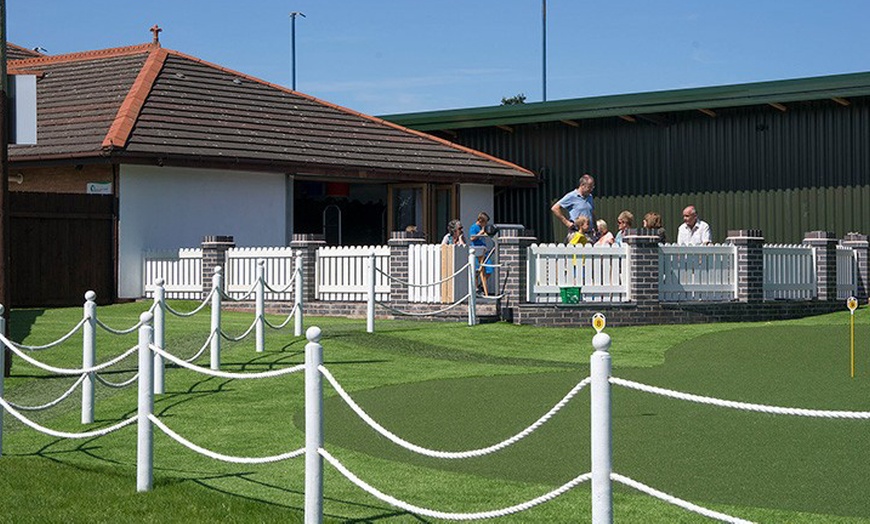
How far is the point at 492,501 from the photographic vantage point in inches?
345

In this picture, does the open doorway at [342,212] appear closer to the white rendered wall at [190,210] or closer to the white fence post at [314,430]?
the white rendered wall at [190,210]

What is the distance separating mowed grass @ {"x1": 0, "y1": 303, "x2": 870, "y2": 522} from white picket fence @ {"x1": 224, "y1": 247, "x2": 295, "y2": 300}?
589cm

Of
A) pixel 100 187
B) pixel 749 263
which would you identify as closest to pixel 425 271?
Answer: pixel 749 263

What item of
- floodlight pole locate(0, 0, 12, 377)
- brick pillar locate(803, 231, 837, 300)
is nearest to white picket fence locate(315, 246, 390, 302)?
brick pillar locate(803, 231, 837, 300)

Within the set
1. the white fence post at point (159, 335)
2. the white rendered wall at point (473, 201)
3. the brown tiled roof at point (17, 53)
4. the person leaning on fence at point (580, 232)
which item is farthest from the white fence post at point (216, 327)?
the brown tiled roof at point (17, 53)

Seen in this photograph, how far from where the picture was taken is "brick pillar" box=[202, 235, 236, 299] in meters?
26.7

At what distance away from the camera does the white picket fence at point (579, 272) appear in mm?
22359

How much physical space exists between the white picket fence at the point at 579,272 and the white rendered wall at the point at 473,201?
40.6 ft

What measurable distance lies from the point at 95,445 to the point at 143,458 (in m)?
2.30

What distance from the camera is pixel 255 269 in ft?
86.1

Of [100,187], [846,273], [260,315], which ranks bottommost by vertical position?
[260,315]

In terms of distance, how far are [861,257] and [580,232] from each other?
271 inches

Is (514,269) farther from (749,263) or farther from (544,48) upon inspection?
(544,48)

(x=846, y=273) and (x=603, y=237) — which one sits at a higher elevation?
(x=603, y=237)
